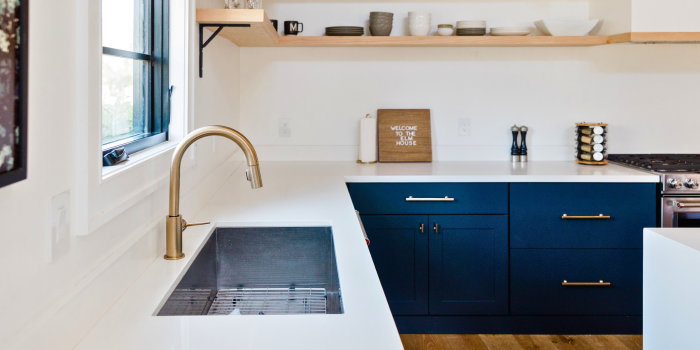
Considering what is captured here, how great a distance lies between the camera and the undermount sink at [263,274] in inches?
49.8

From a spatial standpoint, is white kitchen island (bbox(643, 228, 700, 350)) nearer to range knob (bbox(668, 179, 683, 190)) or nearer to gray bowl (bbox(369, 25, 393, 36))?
range knob (bbox(668, 179, 683, 190))

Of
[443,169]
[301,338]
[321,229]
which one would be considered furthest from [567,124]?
[301,338]

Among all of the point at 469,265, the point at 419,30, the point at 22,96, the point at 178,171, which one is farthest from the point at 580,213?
the point at 22,96

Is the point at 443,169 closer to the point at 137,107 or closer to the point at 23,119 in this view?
the point at 137,107

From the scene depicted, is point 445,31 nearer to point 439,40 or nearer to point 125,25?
point 439,40

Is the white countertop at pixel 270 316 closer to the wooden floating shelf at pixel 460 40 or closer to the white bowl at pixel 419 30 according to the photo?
the wooden floating shelf at pixel 460 40

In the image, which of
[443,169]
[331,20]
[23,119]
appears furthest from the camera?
[331,20]

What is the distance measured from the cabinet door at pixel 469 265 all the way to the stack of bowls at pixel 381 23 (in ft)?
3.33

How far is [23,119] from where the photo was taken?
0.66 m

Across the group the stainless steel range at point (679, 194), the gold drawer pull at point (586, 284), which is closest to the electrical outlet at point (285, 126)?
the gold drawer pull at point (586, 284)

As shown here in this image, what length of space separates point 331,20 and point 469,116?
925 millimetres

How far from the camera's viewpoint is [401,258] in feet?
8.43

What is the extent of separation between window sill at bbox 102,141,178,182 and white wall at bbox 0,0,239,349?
0.02 m

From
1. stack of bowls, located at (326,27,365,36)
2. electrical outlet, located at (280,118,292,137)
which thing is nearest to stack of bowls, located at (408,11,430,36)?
stack of bowls, located at (326,27,365,36)
